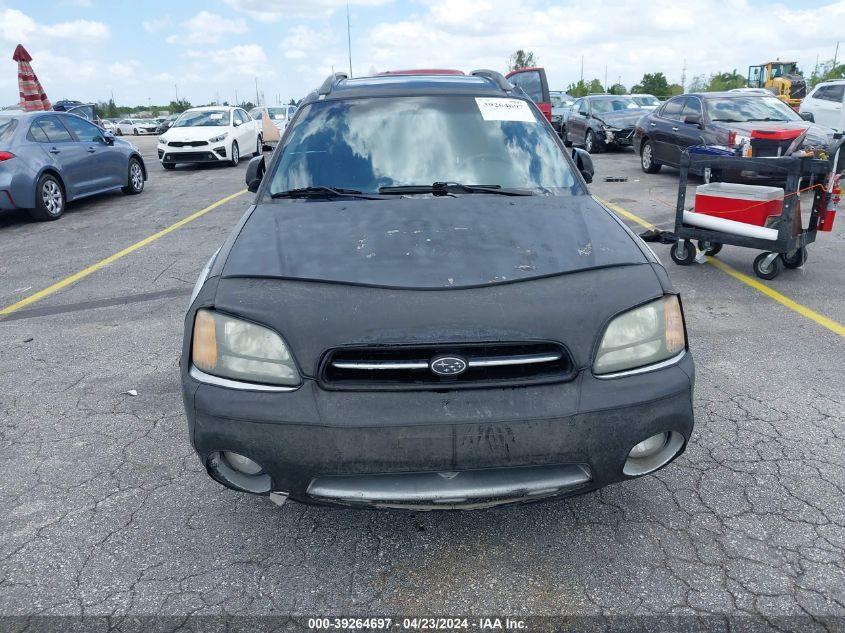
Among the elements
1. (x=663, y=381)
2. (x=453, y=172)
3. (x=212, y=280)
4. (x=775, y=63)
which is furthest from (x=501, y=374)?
(x=775, y=63)

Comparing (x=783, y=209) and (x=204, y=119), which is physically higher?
(x=204, y=119)

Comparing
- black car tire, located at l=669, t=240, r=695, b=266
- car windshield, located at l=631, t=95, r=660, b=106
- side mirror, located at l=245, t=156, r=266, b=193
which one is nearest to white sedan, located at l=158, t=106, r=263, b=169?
car windshield, located at l=631, t=95, r=660, b=106

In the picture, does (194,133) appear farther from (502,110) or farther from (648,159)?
(502,110)

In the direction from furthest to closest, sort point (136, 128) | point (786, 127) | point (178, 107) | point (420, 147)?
point (178, 107) → point (136, 128) → point (786, 127) → point (420, 147)

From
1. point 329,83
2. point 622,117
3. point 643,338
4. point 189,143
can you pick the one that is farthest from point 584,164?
point 622,117

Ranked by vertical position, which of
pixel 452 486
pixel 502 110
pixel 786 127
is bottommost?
pixel 452 486

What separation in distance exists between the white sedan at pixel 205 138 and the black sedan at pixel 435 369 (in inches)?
596

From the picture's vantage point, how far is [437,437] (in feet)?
7.22

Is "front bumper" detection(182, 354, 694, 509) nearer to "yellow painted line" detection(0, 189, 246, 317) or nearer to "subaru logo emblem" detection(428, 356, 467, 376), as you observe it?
"subaru logo emblem" detection(428, 356, 467, 376)

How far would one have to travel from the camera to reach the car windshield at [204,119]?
17.3 m

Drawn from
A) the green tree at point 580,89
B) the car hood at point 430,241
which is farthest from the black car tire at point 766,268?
the green tree at point 580,89

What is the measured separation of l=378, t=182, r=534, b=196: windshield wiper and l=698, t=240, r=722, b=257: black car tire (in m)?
4.09

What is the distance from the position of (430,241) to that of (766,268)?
185 inches

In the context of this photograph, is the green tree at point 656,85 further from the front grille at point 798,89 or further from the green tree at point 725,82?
the front grille at point 798,89
